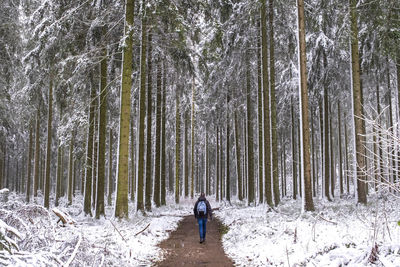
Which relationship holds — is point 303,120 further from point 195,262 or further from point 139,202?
point 139,202

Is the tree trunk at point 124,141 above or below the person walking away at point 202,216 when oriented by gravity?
above

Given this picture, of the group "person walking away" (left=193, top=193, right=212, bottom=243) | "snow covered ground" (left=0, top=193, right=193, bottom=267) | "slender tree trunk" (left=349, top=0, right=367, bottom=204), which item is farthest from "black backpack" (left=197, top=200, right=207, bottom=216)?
"slender tree trunk" (left=349, top=0, right=367, bottom=204)

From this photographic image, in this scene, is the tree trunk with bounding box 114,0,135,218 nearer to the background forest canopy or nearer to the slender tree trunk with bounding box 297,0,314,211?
the background forest canopy

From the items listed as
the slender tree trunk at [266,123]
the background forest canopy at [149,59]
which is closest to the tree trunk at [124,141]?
the background forest canopy at [149,59]

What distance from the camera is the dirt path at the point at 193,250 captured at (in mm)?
7383

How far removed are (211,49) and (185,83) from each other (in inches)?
226

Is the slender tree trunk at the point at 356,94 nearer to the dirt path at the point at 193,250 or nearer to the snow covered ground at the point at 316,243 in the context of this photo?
the snow covered ground at the point at 316,243

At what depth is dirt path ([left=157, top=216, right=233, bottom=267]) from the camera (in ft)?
24.2

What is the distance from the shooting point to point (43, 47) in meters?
11.9

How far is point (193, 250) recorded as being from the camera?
351 inches

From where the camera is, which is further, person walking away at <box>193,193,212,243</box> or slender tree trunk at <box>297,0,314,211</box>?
slender tree trunk at <box>297,0,314,211</box>

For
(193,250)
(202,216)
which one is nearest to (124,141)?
(202,216)

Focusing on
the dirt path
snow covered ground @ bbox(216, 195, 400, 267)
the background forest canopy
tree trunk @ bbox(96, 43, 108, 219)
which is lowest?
the dirt path

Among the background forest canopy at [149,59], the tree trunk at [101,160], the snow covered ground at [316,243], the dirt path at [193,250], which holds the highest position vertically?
the background forest canopy at [149,59]
